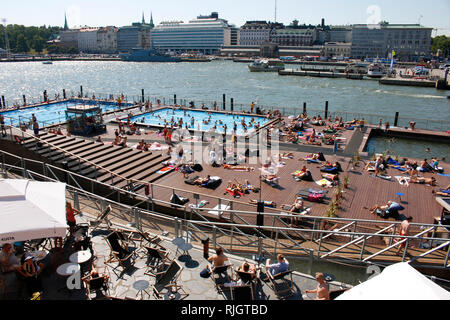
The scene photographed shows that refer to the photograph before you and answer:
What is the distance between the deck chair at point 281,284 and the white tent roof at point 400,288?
2055 mm

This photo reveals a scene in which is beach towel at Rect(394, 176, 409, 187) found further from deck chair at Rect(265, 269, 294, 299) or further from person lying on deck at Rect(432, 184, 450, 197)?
deck chair at Rect(265, 269, 294, 299)

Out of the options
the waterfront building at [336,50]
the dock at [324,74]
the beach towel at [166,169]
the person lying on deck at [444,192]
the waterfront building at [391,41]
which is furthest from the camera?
the waterfront building at [336,50]

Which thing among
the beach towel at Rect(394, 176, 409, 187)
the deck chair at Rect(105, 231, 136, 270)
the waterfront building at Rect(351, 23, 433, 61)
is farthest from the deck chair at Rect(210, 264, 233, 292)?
the waterfront building at Rect(351, 23, 433, 61)

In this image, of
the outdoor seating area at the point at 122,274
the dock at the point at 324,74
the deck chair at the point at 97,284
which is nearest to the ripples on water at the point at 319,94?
the dock at the point at 324,74

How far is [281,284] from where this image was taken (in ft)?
25.7

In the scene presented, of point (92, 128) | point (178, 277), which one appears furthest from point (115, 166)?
point (178, 277)

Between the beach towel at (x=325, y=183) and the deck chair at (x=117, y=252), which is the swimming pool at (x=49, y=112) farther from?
the deck chair at (x=117, y=252)

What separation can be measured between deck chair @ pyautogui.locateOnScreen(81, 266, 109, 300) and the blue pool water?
2337cm

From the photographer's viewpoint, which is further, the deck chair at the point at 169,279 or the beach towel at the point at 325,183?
the beach towel at the point at 325,183

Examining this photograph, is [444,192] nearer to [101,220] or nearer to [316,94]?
[101,220]

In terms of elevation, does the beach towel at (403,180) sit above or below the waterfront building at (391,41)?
below

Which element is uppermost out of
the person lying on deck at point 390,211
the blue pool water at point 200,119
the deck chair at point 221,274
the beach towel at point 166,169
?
the deck chair at point 221,274

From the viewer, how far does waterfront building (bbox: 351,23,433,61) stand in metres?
166

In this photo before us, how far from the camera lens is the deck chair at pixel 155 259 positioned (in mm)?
8289
